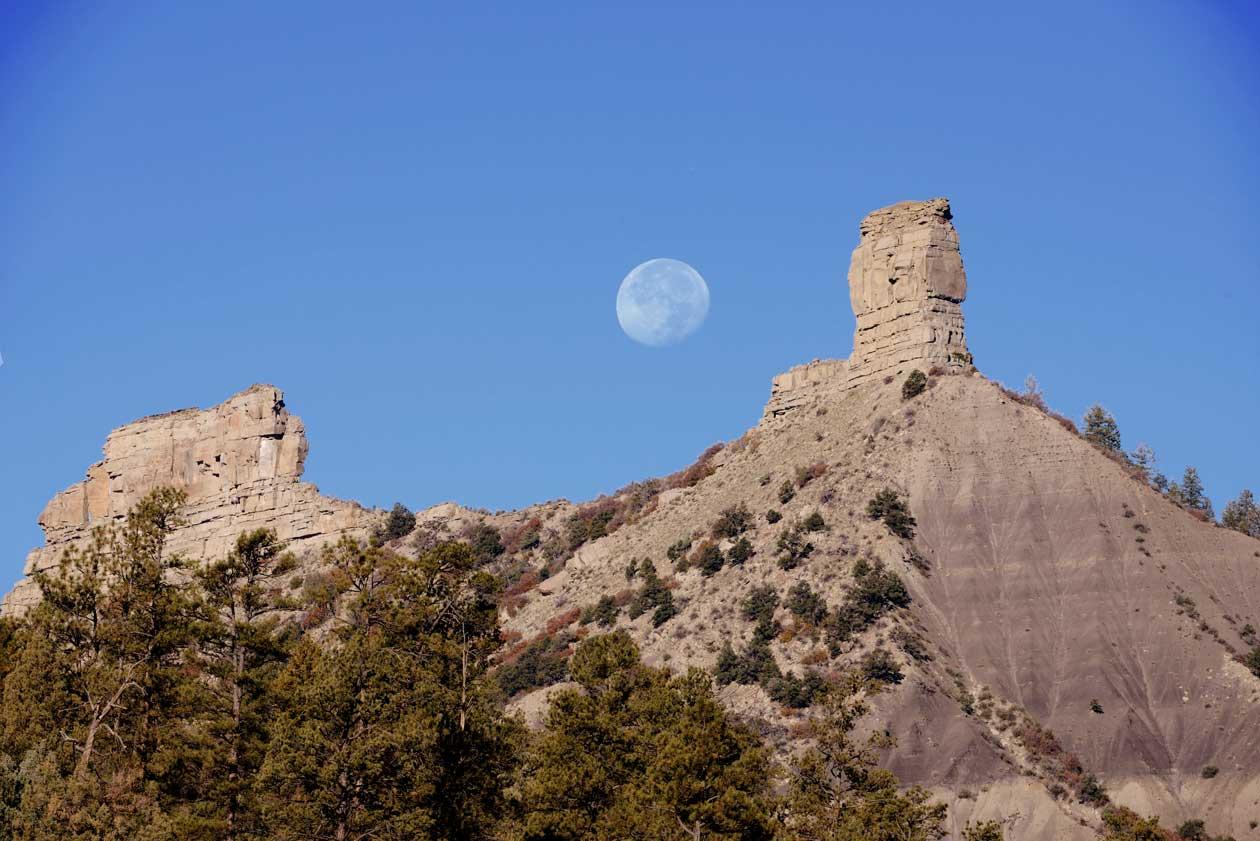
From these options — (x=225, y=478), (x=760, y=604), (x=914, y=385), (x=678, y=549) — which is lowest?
(x=760, y=604)

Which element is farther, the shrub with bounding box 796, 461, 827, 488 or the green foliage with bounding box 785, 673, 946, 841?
the shrub with bounding box 796, 461, 827, 488

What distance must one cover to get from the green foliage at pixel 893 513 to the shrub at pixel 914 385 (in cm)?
1003

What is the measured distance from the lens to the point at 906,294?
425ft

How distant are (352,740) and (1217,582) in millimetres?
65110

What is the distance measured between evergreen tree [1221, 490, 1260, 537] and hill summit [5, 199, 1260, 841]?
810 inches

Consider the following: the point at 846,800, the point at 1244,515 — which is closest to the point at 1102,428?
the point at 1244,515

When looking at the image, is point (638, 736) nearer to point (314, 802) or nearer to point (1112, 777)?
point (314, 802)

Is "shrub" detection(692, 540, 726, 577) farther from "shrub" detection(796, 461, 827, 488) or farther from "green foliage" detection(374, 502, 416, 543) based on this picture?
"green foliage" detection(374, 502, 416, 543)

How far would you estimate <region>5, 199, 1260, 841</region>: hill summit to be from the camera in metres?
98.2

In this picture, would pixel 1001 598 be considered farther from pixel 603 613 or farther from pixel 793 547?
pixel 603 613

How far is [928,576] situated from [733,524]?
14040mm

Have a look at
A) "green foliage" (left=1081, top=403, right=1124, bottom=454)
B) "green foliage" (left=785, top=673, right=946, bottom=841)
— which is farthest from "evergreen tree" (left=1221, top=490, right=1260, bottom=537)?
"green foliage" (left=785, top=673, right=946, bottom=841)

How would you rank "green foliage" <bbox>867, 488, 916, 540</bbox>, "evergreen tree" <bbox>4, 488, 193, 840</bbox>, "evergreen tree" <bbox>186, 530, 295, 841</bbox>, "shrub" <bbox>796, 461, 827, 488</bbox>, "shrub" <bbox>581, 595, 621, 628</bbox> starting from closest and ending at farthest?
"evergreen tree" <bbox>4, 488, 193, 840</bbox> → "evergreen tree" <bbox>186, 530, 295, 841</bbox> → "green foliage" <bbox>867, 488, 916, 540</bbox> → "shrub" <bbox>581, 595, 621, 628</bbox> → "shrub" <bbox>796, 461, 827, 488</bbox>

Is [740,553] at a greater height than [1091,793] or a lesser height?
greater
